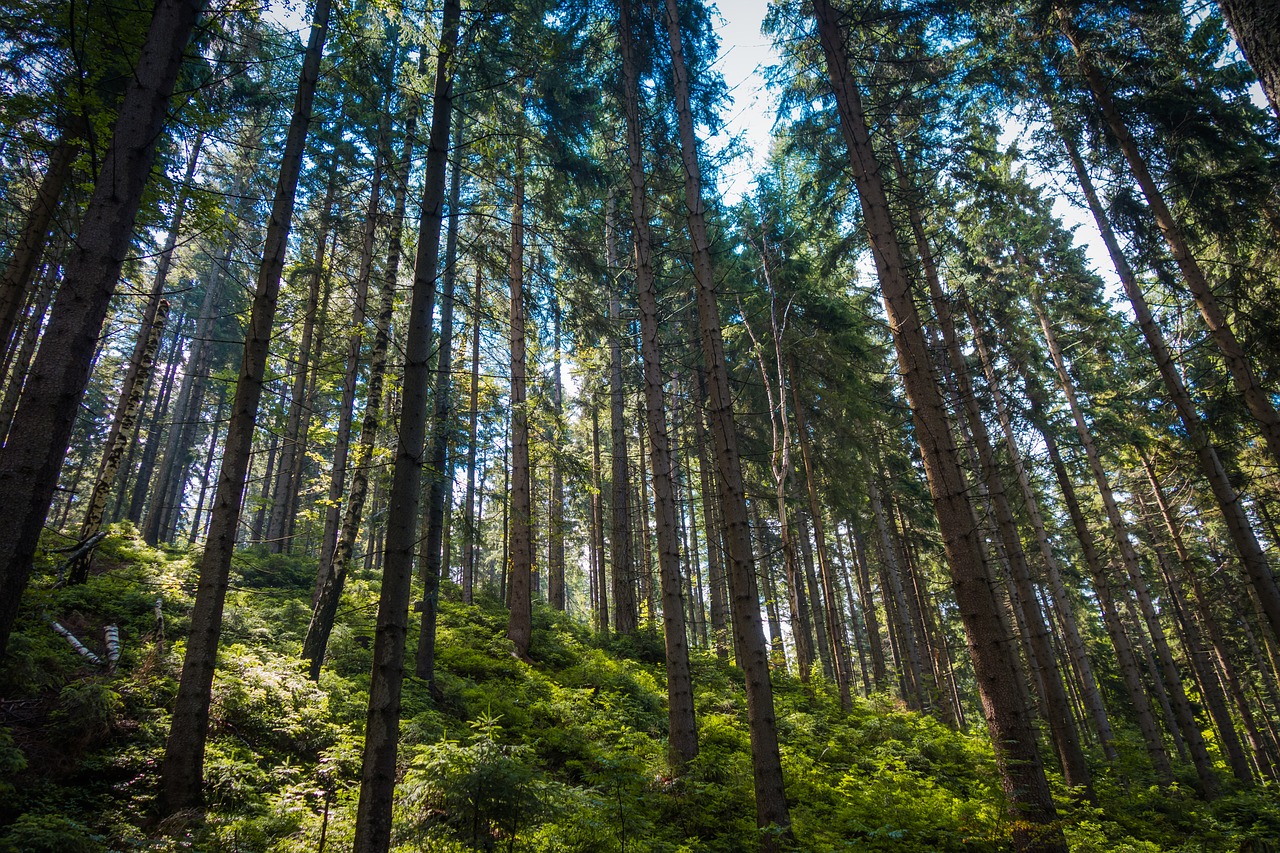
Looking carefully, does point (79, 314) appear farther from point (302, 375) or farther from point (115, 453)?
point (302, 375)

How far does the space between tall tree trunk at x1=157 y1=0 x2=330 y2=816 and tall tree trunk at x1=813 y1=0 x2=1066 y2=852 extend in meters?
7.07

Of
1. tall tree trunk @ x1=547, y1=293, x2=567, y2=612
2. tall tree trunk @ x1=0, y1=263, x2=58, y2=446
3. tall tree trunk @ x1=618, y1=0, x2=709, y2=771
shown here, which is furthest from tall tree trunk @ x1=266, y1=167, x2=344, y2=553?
tall tree trunk @ x1=547, y1=293, x2=567, y2=612

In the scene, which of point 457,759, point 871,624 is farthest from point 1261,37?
point 871,624

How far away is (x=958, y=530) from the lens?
5789 millimetres

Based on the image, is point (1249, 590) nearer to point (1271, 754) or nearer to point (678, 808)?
point (1271, 754)

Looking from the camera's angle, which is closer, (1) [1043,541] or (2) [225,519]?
(2) [225,519]

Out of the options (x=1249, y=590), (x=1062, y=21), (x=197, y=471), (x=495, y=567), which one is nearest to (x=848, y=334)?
(x=1062, y=21)

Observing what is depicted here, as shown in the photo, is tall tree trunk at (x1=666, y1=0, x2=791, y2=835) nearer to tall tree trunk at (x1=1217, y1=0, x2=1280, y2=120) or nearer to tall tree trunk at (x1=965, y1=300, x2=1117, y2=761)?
tall tree trunk at (x1=1217, y1=0, x2=1280, y2=120)

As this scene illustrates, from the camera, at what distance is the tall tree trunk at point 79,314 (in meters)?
3.42

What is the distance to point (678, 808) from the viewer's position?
6.74 meters

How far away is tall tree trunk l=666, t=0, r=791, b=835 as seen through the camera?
227 inches

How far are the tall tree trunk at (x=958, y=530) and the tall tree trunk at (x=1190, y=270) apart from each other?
6356mm

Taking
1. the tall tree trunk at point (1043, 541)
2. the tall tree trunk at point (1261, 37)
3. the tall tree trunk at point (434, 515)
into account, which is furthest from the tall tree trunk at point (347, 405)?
the tall tree trunk at point (1043, 541)

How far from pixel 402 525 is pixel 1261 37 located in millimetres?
8079
